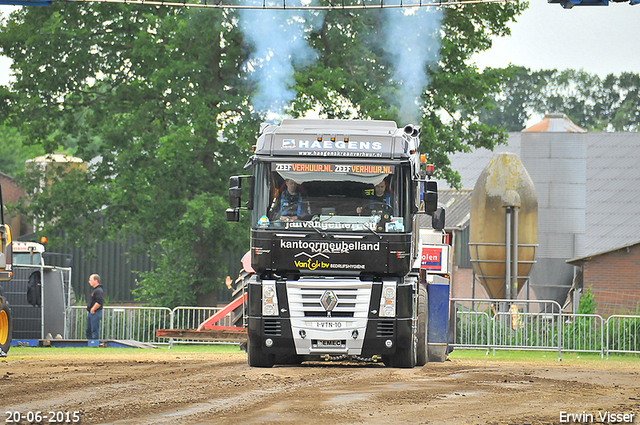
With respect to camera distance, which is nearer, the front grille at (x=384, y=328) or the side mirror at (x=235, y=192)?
the front grille at (x=384, y=328)

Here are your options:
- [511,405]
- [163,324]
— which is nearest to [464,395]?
[511,405]

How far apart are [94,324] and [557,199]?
16605mm

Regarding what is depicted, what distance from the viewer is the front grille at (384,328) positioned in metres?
14.7

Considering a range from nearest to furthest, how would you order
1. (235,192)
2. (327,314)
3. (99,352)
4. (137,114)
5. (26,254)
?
1. (327,314)
2. (235,192)
3. (99,352)
4. (26,254)
5. (137,114)

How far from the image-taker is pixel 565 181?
34281 millimetres

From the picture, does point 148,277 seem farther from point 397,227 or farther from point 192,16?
point 397,227

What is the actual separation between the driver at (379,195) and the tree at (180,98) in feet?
50.2

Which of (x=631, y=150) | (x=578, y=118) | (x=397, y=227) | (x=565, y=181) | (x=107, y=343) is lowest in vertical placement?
(x=107, y=343)

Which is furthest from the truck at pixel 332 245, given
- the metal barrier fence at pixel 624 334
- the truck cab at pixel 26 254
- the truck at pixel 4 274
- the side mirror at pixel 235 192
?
the truck cab at pixel 26 254

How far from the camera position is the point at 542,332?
2461 centimetres

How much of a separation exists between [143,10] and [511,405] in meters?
23.2

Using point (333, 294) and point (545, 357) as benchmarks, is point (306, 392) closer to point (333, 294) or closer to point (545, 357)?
point (333, 294)

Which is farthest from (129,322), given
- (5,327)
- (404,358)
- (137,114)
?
(404,358)

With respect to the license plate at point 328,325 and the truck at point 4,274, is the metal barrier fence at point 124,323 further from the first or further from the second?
the license plate at point 328,325
